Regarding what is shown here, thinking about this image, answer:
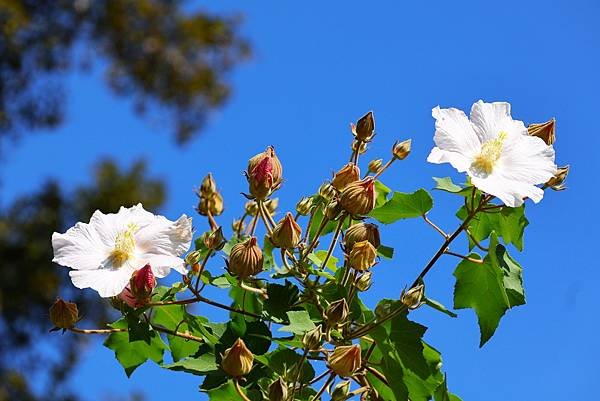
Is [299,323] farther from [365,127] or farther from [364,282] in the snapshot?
[365,127]

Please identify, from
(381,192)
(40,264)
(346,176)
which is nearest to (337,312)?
(346,176)

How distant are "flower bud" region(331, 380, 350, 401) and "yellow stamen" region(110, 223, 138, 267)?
0.23 m

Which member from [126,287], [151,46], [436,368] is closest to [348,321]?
[436,368]

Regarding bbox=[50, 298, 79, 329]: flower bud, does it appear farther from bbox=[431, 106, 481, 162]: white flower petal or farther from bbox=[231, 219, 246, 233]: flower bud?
bbox=[431, 106, 481, 162]: white flower petal

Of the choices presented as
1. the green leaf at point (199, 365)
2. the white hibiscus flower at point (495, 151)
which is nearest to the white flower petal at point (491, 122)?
the white hibiscus flower at point (495, 151)

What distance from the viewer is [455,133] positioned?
34.1 inches

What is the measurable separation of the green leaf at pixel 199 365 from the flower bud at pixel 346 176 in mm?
205

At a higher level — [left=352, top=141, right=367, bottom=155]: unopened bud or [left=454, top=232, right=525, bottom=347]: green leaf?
[left=352, top=141, right=367, bottom=155]: unopened bud

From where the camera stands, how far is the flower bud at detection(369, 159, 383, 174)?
995 millimetres

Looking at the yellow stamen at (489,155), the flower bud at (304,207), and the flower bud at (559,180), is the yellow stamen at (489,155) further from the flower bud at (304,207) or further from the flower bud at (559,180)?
Result: the flower bud at (304,207)

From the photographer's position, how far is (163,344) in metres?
0.97

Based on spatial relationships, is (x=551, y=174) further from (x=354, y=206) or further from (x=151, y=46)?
(x=151, y=46)

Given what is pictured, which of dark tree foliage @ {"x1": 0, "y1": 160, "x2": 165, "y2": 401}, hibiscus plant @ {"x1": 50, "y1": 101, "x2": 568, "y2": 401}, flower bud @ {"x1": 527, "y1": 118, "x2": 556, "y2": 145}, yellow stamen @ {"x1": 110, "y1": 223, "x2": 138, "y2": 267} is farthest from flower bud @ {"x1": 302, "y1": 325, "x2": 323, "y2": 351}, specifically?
dark tree foliage @ {"x1": 0, "y1": 160, "x2": 165, "y2": 401}

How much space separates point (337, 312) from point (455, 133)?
0.69 ft
